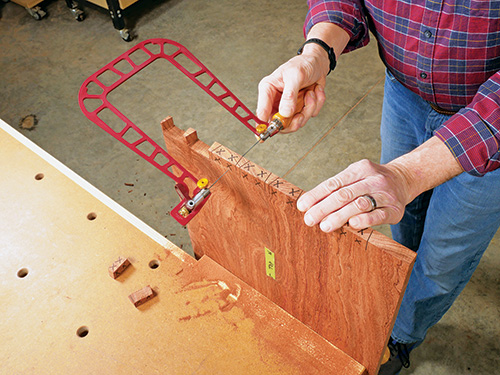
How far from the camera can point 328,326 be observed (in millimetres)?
1123

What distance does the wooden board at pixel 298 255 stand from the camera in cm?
87

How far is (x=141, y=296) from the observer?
3.95 ft

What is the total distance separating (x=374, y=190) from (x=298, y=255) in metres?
0.25

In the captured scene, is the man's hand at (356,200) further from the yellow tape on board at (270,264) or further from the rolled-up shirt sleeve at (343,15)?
the rolled-up shirt sleeve at (343,15)

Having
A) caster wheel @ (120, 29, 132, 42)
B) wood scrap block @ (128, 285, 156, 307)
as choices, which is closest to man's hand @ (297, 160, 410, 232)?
wood scrap block @ (128, 285, 156, 307)

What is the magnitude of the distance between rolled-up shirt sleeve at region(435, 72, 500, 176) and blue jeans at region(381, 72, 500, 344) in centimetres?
16

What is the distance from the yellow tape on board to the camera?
3.62ft

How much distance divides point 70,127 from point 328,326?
2.14 metres

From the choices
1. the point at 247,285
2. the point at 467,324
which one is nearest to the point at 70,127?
the point at 247,285

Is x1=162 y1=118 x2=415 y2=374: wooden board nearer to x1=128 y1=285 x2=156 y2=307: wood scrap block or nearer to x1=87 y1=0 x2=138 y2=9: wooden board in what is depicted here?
x1=128 y1=285 x2=156 y2=307: wood scrap block

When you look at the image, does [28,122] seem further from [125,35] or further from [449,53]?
[449,53]

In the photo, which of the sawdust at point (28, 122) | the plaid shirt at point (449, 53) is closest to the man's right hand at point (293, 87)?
the plaid shirt at point (449, 53)

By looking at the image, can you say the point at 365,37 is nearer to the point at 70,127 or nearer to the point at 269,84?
the point at 269,84

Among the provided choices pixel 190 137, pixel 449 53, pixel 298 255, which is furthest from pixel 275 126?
pixel 449 53
